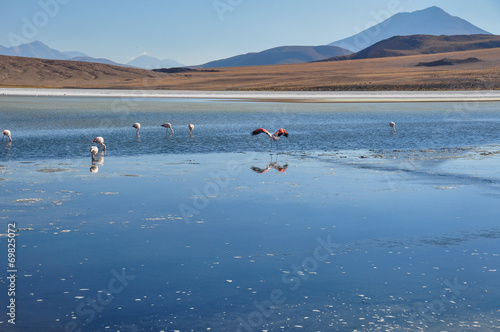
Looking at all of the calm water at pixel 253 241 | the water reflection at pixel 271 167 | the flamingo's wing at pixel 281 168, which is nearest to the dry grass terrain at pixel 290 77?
the water reflection at pixel 271 167

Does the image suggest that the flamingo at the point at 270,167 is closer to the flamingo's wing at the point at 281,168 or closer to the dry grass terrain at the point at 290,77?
the flamingo's wing at the point at 281,168

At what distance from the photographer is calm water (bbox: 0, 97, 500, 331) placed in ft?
18.2

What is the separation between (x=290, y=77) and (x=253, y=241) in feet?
319

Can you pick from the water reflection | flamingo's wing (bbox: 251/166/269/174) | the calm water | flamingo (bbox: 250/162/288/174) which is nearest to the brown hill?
the water reflection

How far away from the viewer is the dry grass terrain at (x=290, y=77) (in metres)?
76.2

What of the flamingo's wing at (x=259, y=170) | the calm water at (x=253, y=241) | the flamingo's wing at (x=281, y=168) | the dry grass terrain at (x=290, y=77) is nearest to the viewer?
the calm water at (x=253, y=241)

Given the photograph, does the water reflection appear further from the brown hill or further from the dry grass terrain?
the brown hill

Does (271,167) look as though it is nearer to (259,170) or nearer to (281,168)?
(281,168)

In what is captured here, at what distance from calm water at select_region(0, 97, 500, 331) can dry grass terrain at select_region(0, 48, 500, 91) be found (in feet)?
203

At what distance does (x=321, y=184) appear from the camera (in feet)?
39.7

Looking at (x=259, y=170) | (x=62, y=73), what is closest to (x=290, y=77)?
(x=62, y=73)

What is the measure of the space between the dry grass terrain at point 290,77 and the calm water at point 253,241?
2434 inches

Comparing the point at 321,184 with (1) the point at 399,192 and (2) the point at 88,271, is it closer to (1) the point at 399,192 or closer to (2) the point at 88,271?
(1) the point at 399,192

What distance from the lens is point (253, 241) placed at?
7.84 metres
